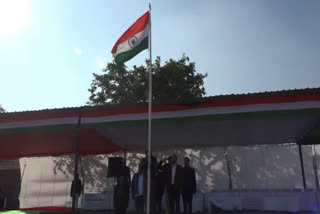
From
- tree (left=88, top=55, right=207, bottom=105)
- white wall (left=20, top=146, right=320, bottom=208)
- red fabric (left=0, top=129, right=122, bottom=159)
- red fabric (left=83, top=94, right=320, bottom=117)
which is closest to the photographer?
red fabric (left=83, top=94, right=320, bottom=117)

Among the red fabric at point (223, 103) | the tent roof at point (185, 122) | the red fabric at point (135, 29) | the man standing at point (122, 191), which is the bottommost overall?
the man standing at point (122, 191)

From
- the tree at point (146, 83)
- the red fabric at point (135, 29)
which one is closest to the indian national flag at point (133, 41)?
the red fabric at point (135, 29)

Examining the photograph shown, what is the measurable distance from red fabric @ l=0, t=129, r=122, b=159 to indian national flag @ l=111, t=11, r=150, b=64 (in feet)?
10.1

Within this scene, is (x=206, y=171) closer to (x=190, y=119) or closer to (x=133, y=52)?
(x=190, y=119)

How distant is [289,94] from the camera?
6.50m

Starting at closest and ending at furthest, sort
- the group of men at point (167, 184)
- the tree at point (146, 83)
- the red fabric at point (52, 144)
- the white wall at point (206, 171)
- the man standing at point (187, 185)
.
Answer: the group of men at point (167, 184)
the man standing at point (187, 185)
the red fabric at point (52, 144)
the white wall at point (206, 171)
the tree at point (146, 83)

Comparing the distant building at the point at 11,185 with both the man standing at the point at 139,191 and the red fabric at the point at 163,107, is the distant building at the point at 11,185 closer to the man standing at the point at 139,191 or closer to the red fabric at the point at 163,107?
the red fabric at the point at 163,107

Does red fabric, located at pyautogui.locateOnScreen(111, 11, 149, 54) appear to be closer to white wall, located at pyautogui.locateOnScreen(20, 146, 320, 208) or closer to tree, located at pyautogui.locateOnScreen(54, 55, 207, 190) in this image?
white wall, located at pyautogui.locateOnScreen(20, 146, 320, 208)

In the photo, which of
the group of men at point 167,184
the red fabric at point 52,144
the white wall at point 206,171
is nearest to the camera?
the group of men at point 167,184

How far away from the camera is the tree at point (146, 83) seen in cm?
1997

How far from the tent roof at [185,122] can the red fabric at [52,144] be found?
0.09ft

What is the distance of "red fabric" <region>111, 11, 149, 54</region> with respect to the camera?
648cm

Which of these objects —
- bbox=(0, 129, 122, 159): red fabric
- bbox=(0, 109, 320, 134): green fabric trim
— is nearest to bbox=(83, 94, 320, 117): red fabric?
bbox=(0, 109, 320, 134): green fabric trim

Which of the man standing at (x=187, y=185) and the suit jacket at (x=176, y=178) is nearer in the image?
the suit jacket at (x=176, y=178)
